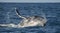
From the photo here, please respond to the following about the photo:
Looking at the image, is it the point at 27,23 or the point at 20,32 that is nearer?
the point at 20,32

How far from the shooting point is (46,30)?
19.0 meters

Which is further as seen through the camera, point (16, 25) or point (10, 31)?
point (16, 25)

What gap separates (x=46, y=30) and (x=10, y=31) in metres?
2.54

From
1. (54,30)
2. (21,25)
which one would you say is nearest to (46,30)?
(54,30)

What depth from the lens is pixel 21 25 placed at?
19.6 metres

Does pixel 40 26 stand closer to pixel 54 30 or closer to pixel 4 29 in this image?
pixel 54 30

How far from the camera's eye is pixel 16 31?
60.8 feet

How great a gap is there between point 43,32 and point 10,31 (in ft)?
7.50

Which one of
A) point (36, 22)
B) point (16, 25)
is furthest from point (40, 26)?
point (16, 25)

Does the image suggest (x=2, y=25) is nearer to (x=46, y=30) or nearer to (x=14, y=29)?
(x=14, y=29)

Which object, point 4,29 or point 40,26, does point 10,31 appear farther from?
point 40,26

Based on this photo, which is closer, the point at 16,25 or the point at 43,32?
the point at 43,32

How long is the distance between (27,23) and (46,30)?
153 cm

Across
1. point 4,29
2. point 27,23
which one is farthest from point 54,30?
point 4,29
